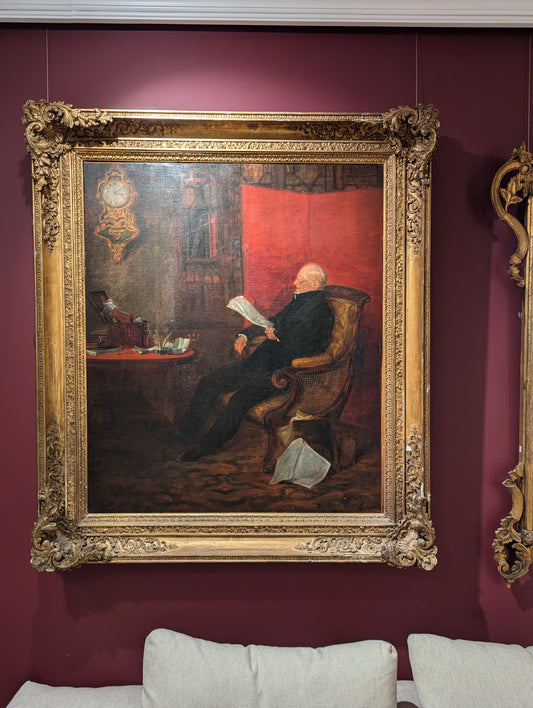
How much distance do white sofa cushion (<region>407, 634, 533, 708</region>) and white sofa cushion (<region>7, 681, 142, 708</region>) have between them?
43.2 inches

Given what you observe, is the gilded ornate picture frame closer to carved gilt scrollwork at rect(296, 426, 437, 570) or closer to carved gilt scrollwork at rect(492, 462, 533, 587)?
carved gilt scrollwork at rect(296, 426, 437, 570)

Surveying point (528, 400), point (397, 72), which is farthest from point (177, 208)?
point (528, 400)

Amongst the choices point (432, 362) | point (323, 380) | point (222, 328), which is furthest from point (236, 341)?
point (432, 362)

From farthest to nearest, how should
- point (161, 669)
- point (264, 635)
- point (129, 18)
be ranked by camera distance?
1. point (264, 635)
2. point (129, 18)
3. point (161, 669)

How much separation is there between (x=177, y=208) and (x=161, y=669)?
1.75 m

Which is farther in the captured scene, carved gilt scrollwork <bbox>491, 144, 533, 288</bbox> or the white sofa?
carved gilt scrollwork <bbox>491, 144, 533, 288</bbox>

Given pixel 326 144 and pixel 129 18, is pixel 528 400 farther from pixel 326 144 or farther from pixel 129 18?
pixel 129 18

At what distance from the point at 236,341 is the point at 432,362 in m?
0.82

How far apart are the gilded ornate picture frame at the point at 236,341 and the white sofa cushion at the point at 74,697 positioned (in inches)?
21.5

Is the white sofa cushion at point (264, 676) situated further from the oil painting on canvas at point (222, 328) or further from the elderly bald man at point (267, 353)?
the elderly bald man at point (267, 353)

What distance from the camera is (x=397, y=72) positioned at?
2.01 meters

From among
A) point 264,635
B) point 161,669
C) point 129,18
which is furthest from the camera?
point 264,635

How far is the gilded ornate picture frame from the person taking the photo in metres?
1.94

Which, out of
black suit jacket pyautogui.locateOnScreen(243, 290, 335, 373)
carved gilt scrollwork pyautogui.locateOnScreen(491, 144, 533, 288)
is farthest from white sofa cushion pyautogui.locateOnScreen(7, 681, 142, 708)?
carved gilt scrollwork pyautogui.locateOnScreen(491, 144, 533, 288)
